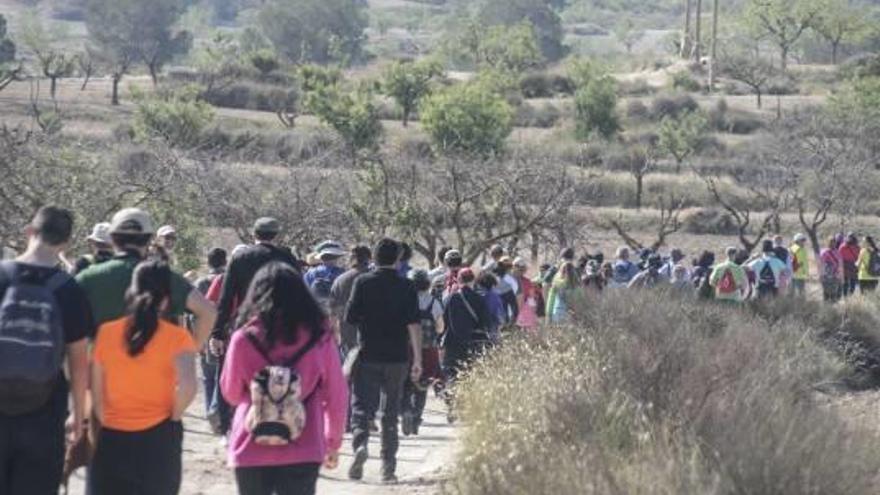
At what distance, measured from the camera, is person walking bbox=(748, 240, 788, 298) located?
2417 centimetres

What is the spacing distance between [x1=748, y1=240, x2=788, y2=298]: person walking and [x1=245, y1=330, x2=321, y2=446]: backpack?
1714cm

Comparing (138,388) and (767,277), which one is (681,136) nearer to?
(767,277)

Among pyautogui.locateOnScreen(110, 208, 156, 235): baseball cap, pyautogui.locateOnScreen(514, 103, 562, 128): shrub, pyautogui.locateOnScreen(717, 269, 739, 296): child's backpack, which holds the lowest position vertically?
pyautogui.locateOnScreen(514, 103, 562, 128): shrub

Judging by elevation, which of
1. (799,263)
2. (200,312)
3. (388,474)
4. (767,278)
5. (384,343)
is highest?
(200,312)

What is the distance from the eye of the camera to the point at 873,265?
2889cm

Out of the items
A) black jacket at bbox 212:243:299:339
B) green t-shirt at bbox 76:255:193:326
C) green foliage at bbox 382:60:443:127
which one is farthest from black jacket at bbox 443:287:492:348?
green foliage at bbox 382:60:443:127

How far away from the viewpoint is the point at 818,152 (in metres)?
43.2

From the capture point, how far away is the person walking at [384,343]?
11.6 metres

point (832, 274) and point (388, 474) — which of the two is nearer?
point (388, 474)

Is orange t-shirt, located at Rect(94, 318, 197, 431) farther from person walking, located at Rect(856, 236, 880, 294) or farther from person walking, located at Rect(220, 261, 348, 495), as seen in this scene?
person walking, located at Rect(856, 236, 880, 294)

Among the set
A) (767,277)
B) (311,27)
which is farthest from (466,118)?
(311,27)

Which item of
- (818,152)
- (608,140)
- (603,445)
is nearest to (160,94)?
(608,140)

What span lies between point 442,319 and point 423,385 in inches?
38.7

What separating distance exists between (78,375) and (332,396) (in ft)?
3.50
